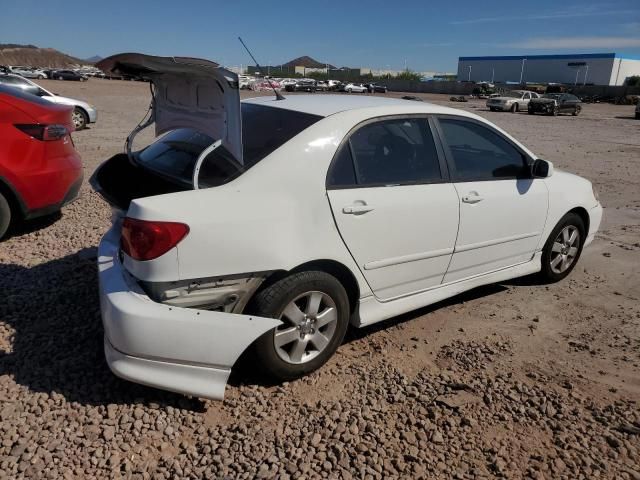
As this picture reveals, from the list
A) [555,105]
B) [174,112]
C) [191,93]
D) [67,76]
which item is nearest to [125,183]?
[174,112]

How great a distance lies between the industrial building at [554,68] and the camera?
8269 cm

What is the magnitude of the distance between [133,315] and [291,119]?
154 cm

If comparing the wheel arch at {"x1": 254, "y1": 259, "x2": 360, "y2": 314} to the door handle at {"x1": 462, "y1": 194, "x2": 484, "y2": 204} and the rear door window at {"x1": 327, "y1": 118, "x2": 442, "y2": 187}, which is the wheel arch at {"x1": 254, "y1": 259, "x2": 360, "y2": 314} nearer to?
→ the rear door window at {"x1": 327, "y1": 118, "x2": 442, "y2": 187}

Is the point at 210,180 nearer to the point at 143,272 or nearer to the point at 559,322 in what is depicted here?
the point at 143,272

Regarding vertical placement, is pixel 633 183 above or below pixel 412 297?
below

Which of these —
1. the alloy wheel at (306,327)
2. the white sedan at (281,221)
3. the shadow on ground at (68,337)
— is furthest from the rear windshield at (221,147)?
the shadow on ground at (68,337)

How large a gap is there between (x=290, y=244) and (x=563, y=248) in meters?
3.13

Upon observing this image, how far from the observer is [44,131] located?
516cm

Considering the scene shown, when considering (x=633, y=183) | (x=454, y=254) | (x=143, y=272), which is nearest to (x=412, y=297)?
(x=454, y=254)

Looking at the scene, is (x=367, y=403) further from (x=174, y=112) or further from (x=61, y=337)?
(x=174, y=112)

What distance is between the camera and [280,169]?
118 inches

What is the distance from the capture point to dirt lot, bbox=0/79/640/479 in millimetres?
2566

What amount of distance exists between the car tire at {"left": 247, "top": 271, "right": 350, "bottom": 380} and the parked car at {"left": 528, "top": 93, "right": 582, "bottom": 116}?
35.2 m

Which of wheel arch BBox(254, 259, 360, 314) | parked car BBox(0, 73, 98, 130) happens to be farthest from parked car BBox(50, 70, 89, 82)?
wheel arch BBox(254, 259, 360, 314)
